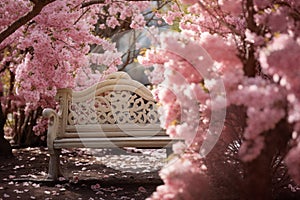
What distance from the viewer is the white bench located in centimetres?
591

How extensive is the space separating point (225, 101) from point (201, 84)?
259 mm

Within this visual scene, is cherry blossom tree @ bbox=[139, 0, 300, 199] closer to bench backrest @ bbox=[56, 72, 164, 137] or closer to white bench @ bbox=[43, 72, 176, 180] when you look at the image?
white bench @ bbox=[43, 72, 176, 180]

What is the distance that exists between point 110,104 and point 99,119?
225 millimetres

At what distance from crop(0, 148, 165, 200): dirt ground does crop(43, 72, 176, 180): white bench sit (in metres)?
0.39

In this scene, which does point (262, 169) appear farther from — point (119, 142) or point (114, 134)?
point (114, 134)

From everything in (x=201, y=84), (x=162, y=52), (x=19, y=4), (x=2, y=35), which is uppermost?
(x=19, y=4)

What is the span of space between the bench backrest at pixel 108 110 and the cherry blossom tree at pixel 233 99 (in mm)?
2471

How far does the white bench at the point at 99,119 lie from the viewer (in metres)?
5.91

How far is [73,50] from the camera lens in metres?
6.56

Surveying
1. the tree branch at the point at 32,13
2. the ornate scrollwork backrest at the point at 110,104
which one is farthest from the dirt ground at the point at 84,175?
the tree branch at the point at 32,13

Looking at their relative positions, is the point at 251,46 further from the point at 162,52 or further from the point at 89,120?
the point at 89,120

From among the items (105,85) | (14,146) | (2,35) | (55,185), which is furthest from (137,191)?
(14,146)

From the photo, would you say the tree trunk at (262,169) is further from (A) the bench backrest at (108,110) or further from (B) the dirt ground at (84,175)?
(A) the bench backrest at (108,110)


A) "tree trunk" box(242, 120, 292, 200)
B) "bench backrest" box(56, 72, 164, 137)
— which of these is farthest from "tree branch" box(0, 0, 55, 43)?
"tree trunk" box(242, 120, 292, 200)
